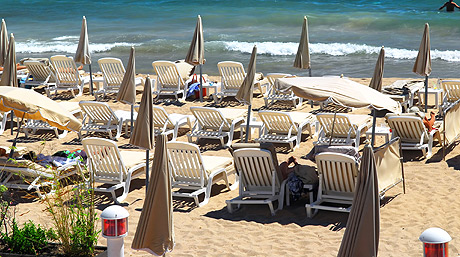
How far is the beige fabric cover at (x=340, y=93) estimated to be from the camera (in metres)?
9.64

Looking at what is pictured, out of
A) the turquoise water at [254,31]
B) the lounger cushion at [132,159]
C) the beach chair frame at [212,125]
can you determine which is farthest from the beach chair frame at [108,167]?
the turquoise water at [254,31]

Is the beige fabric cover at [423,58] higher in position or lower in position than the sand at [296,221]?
higher

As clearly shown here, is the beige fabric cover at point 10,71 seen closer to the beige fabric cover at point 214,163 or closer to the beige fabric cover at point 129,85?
the beige fabric cover at point 129,85

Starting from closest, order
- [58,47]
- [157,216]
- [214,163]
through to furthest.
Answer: [157,216] → [214,163] → [58,47]

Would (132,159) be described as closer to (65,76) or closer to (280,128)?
(280,128)

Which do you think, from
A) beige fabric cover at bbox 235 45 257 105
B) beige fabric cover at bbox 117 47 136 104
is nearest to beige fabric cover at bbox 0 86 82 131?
beige fabric cover at bbox 117 47 136 104

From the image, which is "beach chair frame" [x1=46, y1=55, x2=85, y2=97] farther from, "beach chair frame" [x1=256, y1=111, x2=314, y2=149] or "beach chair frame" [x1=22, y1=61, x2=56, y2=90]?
"beach chair frame" [x1=256, y1=111, x2=314, y2=149]

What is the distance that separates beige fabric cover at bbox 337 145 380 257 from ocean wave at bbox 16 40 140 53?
25.9 m

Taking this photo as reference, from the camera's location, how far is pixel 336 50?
96.8 ft

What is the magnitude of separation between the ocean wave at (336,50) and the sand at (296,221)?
16.2 m

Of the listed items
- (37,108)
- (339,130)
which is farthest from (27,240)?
(339,130)

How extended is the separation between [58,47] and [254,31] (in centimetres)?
970

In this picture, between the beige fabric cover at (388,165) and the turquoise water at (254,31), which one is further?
the turquoise water at (254,31)

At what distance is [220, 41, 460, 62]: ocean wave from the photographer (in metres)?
27.0
